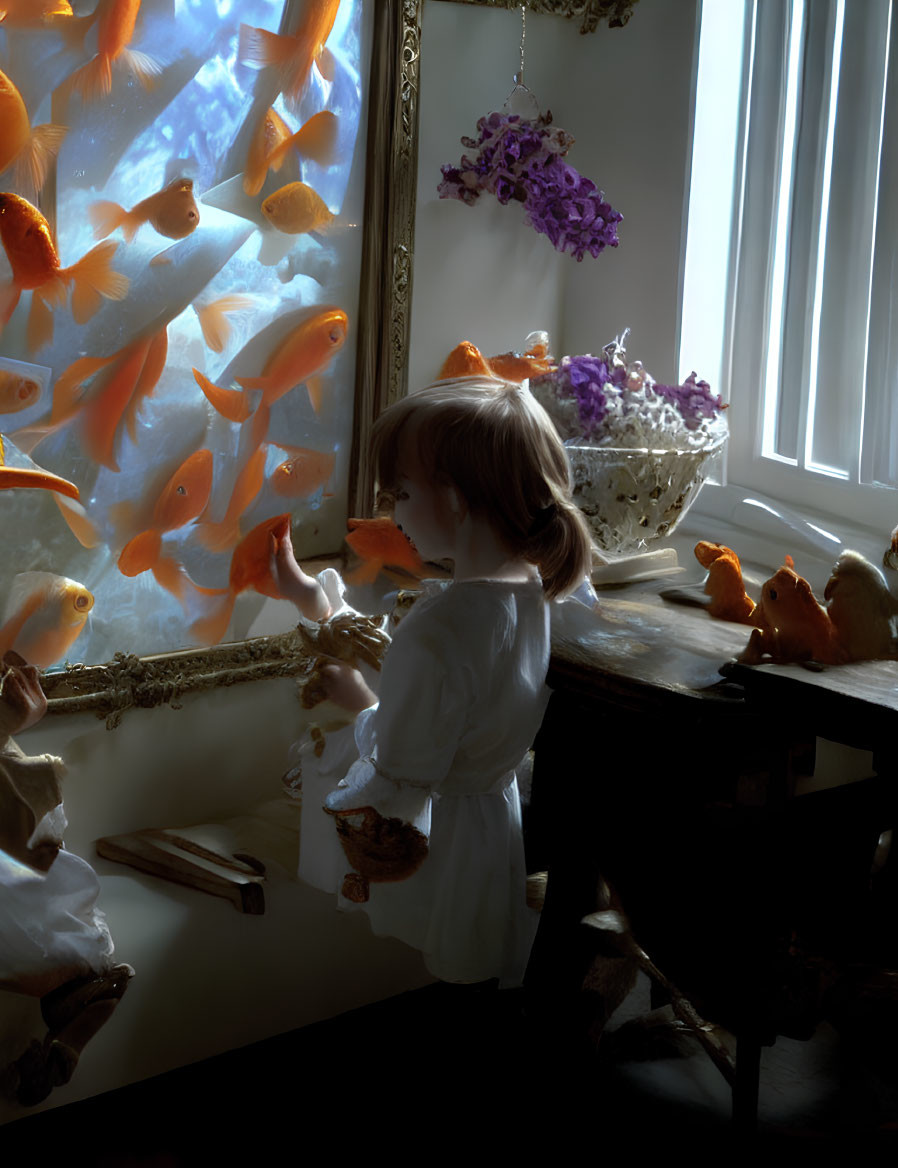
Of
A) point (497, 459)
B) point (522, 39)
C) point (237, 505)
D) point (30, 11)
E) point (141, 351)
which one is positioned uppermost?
point (522, 39)

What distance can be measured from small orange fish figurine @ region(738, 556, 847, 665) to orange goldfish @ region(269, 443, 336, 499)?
75 cm

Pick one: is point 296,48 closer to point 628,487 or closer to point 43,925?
point 628,487

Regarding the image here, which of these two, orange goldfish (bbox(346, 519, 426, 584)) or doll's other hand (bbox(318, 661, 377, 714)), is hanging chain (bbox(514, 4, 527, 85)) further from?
doll's other hand (bbox(318, 661, 377, 714))

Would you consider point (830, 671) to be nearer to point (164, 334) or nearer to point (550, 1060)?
point (550, 1060)

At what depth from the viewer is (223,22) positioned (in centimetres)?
158

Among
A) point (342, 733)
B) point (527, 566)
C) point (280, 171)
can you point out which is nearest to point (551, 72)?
point (280, 171)

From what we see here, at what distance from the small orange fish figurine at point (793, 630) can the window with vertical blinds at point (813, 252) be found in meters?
0.62

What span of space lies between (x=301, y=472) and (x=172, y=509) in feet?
0.75

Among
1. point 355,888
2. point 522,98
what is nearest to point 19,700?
point 355,888

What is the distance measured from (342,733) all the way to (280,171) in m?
0.80

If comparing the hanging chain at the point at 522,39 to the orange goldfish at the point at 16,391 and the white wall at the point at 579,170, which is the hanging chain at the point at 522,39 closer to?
the white wall at the point at 579,170

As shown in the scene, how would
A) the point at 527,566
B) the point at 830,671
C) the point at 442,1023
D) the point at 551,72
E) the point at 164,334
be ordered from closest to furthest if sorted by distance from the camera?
the point at 830,671 → the point at 527,566 → the point at 164,334 → the point at 442,1023 → the point at 551,72

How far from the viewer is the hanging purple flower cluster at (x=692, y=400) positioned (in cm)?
186

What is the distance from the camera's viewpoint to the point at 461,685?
1389 mm
